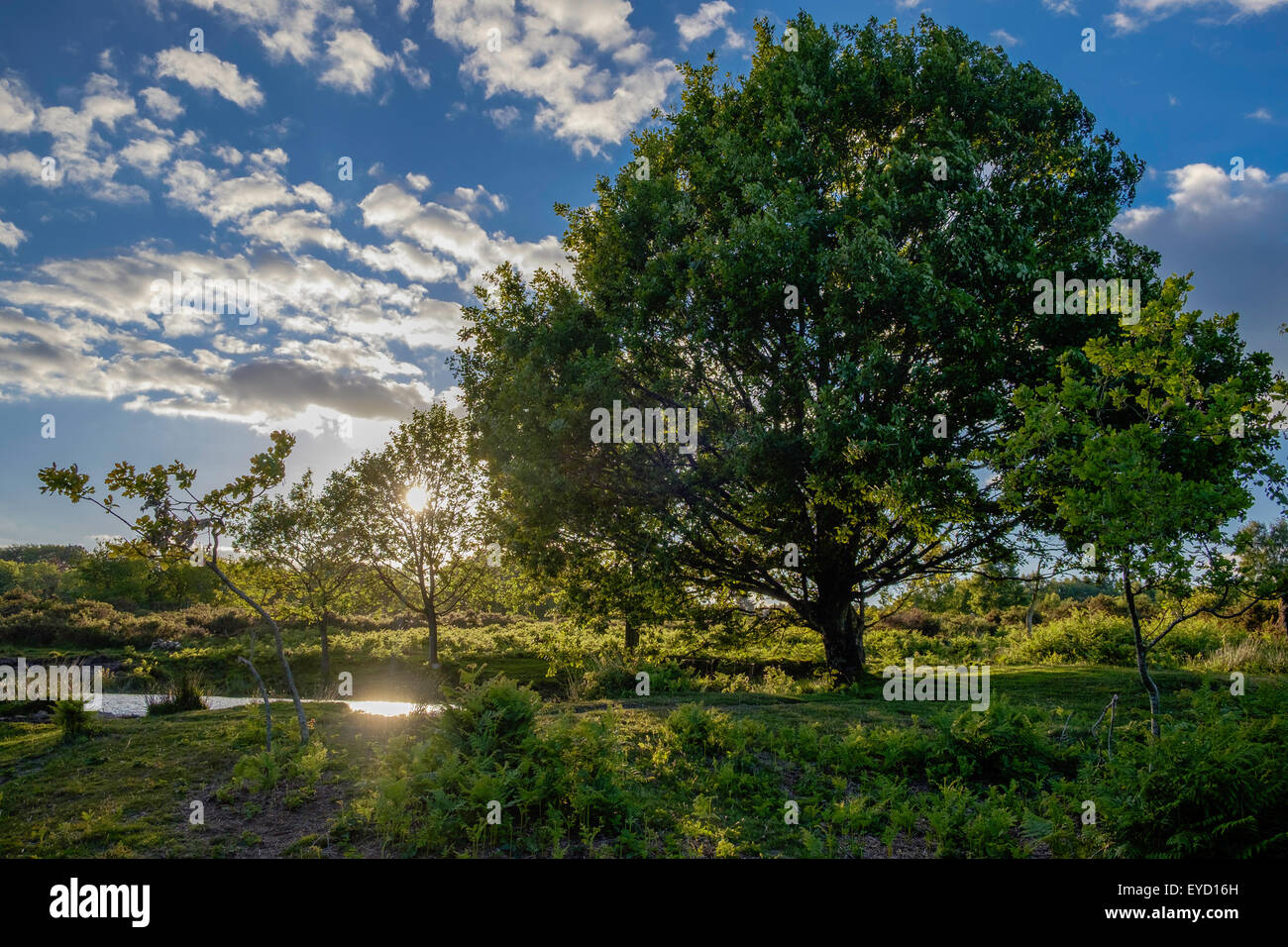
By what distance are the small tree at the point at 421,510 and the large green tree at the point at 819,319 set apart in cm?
1290

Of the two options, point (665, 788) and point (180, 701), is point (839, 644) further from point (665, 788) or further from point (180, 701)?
point (180, 701)

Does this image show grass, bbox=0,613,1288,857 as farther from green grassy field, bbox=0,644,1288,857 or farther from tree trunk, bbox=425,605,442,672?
tree trunk, bbox=425,605,442,672

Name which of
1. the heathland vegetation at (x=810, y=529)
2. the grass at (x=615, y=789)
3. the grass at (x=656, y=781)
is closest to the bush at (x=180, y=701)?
the heathland vegetation at (x=810, y=529)

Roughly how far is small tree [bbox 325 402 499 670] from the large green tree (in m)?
12.9

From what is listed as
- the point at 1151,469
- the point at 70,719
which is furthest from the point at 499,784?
the point at 70,719

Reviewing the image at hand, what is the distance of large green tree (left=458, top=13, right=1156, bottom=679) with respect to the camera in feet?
44.3

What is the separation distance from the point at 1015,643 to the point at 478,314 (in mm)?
25549

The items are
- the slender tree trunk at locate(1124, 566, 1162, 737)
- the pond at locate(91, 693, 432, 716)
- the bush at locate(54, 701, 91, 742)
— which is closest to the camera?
the slender tree trunk at locate(1124, 566, 1162, 737)

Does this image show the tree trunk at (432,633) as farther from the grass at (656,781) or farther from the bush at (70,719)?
the bush at (70,719)

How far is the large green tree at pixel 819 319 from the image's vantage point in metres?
13.5

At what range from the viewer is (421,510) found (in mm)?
30859

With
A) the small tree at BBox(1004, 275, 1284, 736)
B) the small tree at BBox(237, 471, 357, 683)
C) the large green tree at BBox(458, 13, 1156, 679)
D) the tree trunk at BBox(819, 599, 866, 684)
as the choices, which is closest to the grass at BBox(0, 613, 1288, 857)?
the small tree at BBox(1004, 275, 1284, 736)
